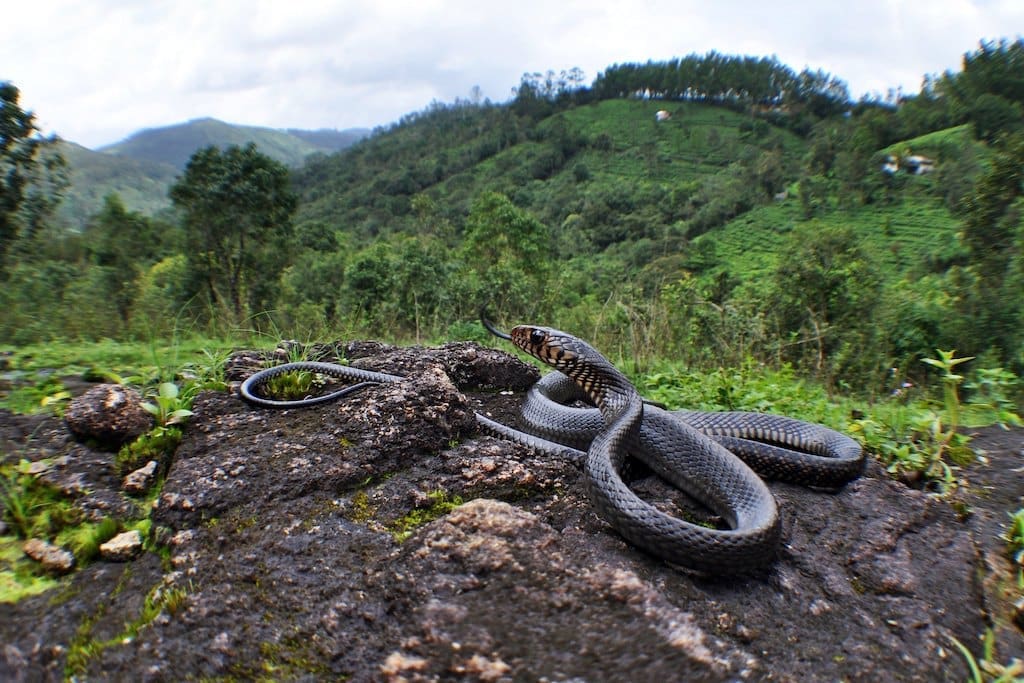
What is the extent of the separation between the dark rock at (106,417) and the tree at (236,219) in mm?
19525

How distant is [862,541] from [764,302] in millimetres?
17625

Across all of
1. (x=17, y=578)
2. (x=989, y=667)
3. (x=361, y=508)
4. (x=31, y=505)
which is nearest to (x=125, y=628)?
(x=17, y=578)

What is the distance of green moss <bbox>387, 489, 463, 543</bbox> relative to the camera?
86.6 inches

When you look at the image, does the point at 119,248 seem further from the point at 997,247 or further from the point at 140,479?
the point at 997,247

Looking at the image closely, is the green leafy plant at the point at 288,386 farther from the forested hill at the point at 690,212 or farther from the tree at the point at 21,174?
the tree at the point at 21,174

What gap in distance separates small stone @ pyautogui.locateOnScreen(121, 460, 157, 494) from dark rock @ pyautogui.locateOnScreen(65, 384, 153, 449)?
0.31m

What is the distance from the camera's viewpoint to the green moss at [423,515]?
220 cm

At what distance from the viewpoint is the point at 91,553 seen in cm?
205

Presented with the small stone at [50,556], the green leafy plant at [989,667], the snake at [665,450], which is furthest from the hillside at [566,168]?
the small stone at [50,556]

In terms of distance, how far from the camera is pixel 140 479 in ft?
8.32

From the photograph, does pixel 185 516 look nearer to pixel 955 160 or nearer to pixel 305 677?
pixel 305 677

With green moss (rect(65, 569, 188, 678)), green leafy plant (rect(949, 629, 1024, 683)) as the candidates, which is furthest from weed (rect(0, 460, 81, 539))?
green leafy plant (rect(949, 629, 1024, 683))

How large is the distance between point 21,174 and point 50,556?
28.6 ft

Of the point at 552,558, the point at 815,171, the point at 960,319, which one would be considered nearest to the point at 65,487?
the point at 552,558
